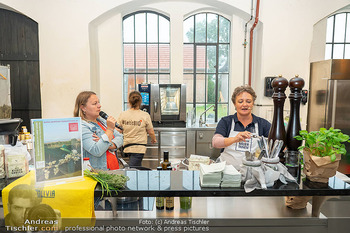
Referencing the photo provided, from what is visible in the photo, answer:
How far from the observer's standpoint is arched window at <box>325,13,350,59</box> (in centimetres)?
489

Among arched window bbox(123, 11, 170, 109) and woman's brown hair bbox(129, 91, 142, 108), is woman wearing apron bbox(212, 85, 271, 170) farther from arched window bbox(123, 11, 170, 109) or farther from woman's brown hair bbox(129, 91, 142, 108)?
arched window bbox(123, 11, 170, 109)

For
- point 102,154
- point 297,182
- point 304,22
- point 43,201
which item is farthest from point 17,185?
point 304,22

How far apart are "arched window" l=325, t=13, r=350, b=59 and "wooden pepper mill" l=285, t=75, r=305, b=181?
4337 millimetres

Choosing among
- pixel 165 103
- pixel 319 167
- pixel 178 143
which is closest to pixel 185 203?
pixel 319 167

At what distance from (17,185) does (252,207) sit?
1.16 meters

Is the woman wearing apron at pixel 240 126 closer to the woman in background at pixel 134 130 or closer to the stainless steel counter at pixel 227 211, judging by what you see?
the stainless steel counter at pixel 227 211

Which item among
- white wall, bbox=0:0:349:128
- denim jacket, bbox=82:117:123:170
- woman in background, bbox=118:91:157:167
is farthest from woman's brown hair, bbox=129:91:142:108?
denim jacket, bbox=82:117:123:170

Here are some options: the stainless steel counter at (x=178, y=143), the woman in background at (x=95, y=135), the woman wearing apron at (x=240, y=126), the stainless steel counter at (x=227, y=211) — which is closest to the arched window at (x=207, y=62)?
the stainless steel counter at (x=178, y=143)

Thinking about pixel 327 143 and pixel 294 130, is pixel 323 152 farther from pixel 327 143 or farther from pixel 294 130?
pixel 294 130

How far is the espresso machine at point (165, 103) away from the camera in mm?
4621

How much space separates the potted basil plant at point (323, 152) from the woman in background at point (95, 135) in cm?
133

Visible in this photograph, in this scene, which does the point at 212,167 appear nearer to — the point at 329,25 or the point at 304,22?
the point at 304,22

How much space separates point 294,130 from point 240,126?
863mm

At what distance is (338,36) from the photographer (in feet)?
16.2
